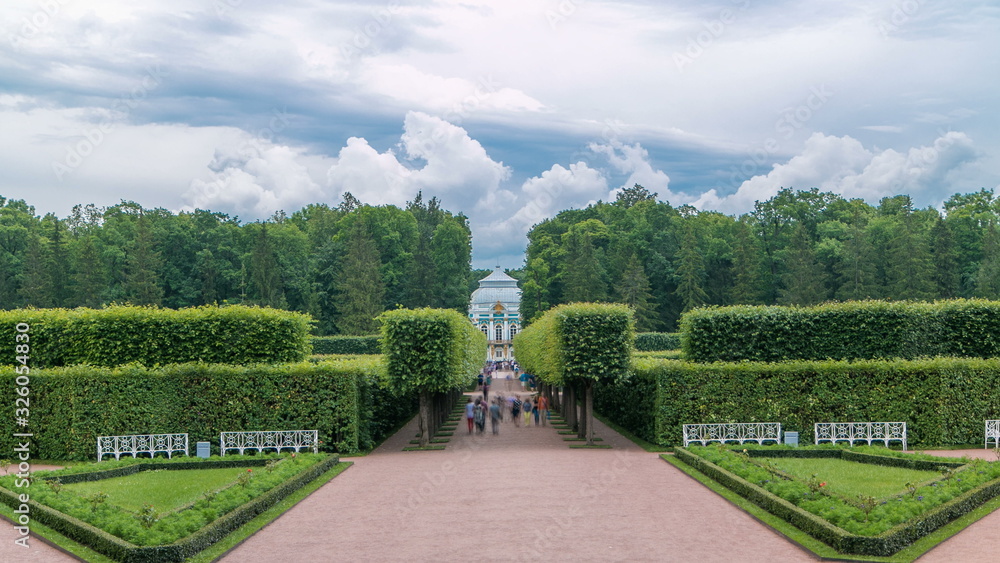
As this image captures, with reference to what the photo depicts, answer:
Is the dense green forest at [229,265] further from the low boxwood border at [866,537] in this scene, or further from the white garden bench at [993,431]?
the low boxwood border at [866,537]

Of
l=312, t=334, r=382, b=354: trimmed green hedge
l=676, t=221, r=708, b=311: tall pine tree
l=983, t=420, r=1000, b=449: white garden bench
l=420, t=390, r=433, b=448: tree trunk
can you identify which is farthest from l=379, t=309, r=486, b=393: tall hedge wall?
l=676, t=221, r=708, b=311: tall pine tree

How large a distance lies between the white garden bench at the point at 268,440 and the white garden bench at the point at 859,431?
14020 mm

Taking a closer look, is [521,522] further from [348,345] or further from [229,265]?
[229,265]

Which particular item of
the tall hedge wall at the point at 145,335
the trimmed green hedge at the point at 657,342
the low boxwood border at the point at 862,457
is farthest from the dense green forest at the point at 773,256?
the tall hedge wall at the point at 145,335

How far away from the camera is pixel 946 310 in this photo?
30109 mm

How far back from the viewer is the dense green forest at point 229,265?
7469 centimetres

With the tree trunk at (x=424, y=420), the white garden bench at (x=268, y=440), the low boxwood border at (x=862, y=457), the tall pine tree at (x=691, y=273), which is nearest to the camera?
the low boxwood border at (x=862, y=457)

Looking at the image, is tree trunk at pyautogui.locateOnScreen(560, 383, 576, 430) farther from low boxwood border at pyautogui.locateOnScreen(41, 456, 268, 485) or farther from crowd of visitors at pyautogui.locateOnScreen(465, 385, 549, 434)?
low boxwood border at pyautogui.locateOnScreen(41, 456, 268, 485)

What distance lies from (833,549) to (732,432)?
12.6m

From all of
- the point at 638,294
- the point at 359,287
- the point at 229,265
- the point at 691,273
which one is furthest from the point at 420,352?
the point at 229,265

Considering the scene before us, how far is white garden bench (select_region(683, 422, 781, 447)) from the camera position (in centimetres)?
2495

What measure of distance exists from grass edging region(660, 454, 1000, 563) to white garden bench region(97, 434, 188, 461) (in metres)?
14.5

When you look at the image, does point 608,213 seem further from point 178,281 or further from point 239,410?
point 239,410

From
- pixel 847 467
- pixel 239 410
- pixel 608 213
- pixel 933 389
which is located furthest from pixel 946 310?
pixel 608 213
